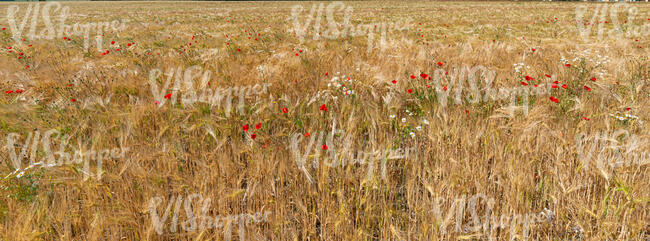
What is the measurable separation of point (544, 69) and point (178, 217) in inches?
196

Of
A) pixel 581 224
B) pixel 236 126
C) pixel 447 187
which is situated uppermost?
pixel 236 126

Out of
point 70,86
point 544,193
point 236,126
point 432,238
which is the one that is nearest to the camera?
point 432,238

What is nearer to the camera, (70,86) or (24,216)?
(24,216)

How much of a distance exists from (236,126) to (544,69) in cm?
442

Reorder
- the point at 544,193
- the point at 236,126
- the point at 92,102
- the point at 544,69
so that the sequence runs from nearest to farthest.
A: 1. the point at 544,193
2. the point at 236,126
3. the point at 92,102
4. the point at 544,69

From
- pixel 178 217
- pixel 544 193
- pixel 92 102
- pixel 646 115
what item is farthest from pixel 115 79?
pixel 646 115

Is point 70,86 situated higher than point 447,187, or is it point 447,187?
point 70,86

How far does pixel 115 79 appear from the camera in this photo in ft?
12.8

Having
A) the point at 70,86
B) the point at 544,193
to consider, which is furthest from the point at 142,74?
the point at 544,193

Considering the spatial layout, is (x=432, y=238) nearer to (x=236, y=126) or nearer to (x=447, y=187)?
(x=447, y=187)

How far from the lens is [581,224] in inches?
54.7

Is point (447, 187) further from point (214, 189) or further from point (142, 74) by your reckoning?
point (142, 74)

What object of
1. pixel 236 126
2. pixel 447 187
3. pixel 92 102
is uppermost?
pixel 92 102

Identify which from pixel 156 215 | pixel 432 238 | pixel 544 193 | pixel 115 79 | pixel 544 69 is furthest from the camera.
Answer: pixel 544 69
